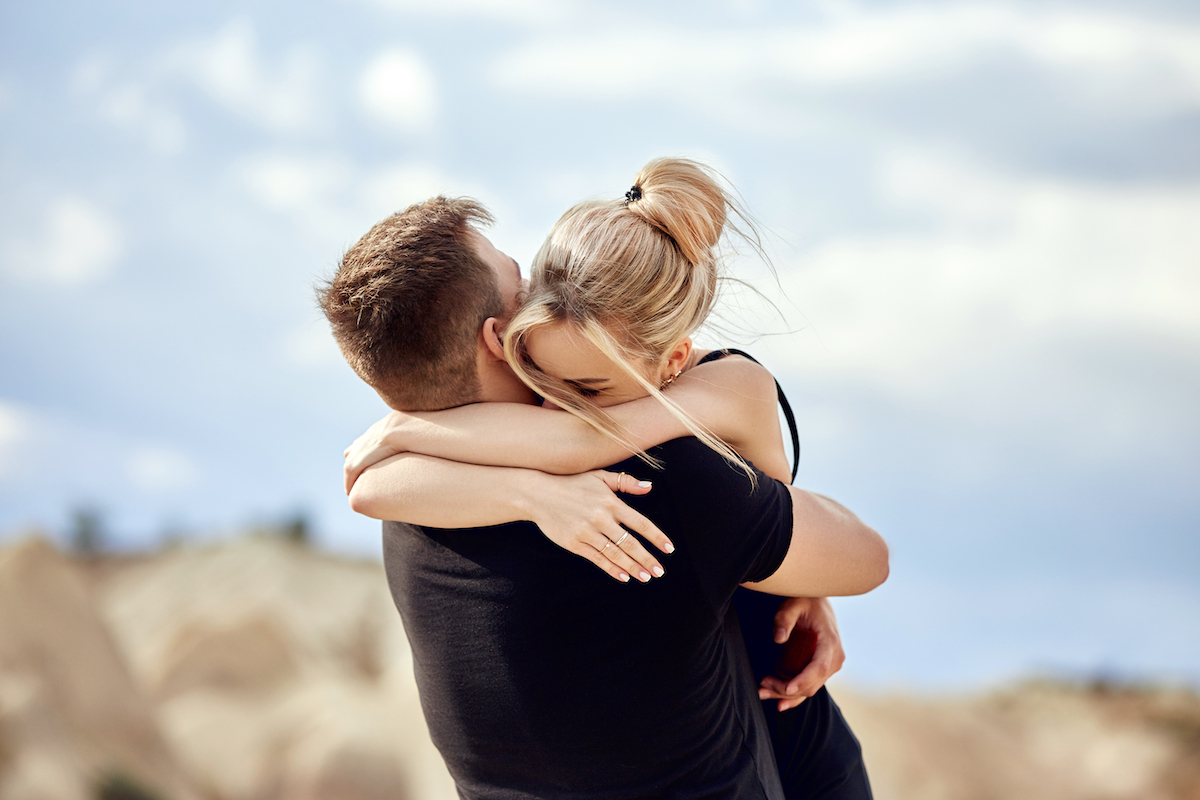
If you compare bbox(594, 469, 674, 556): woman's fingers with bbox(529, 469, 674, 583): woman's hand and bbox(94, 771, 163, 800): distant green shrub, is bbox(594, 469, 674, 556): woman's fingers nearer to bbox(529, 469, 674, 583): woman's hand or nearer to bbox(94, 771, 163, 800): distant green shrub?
bbox(529, 469, 674, 583): woman's hand

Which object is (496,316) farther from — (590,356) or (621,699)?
Result: (621,699)

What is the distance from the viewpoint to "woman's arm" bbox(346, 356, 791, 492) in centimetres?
170

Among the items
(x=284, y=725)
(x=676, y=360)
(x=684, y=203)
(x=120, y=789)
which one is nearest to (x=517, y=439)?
(x=676, y=360)

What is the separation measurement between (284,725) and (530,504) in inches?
682

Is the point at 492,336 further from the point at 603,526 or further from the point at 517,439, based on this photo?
the point at 603,526

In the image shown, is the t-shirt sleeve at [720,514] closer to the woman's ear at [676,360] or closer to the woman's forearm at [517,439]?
the woman's forearm at [517,439]

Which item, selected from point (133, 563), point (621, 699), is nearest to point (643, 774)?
point (621, 699)

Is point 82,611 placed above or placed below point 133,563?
below

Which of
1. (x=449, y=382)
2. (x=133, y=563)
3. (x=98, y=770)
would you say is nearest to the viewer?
(x=449, y=382)

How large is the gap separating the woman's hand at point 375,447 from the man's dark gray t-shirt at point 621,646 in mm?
209

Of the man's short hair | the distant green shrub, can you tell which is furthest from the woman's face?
the distant green shrub

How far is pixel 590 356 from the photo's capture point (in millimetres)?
1752

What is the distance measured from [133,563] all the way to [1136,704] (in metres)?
28.2

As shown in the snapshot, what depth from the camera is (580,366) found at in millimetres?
1758
